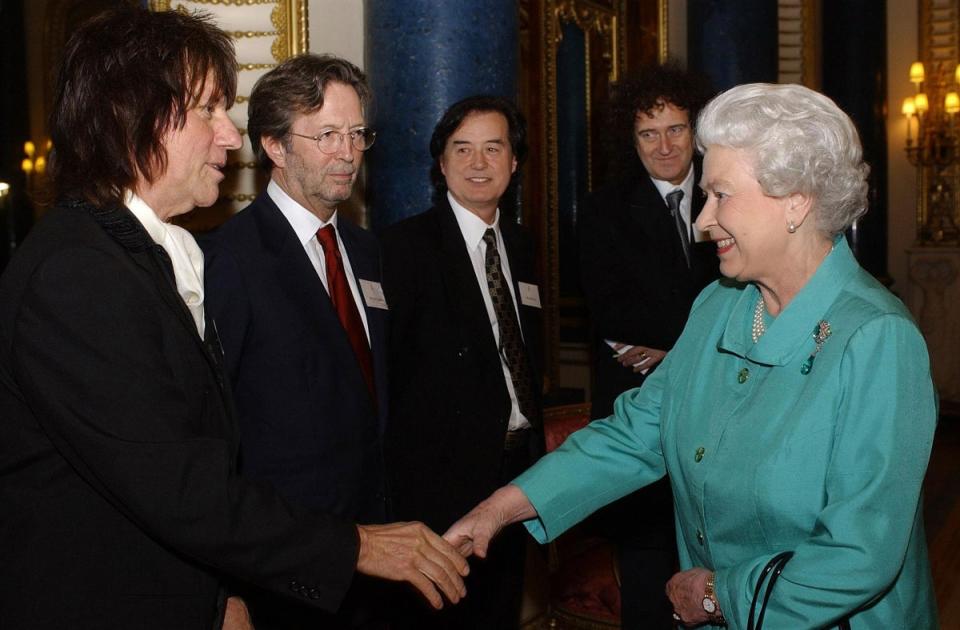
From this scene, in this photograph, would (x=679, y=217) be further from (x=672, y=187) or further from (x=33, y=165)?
(x=33, y=165)

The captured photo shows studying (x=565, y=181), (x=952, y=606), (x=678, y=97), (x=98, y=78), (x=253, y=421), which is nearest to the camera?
(x=98, y=78)

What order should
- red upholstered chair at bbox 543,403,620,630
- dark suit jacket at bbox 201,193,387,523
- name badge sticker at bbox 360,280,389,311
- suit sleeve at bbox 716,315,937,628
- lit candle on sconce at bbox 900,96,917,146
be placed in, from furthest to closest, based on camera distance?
lit candle on sconce at bbox 900,96,917,146 → red upholstered chair at bbox 543,403,620,630 → name badge sticker at bbox 360,280,389,311 → dark suit jacket at bbox 201,193,387,523 → suit sleeve at bbox 716,315,937,628

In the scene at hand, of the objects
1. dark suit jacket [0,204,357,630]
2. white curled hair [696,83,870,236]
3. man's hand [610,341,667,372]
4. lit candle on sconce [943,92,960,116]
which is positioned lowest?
man's hand [610,341,667,372]

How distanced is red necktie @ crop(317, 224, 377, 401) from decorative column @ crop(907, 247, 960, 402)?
8.96 metres

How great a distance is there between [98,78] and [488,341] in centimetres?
160

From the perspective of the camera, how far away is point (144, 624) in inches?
65.2

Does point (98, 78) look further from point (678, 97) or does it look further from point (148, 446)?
point (678, 97)

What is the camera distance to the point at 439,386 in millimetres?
3014

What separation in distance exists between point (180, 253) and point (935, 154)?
9899mm

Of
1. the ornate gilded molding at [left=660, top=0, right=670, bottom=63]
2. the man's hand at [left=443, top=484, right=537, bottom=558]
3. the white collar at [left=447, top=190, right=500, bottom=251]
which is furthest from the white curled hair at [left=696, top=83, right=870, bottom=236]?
the ornate gilded molding at [left=660, top=0, right=670, bottom=63]

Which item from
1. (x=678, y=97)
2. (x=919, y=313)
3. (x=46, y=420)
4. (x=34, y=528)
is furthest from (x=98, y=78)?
(x=919, y=313)

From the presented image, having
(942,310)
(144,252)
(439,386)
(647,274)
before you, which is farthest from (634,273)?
(942,310)

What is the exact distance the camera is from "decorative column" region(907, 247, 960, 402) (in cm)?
1023

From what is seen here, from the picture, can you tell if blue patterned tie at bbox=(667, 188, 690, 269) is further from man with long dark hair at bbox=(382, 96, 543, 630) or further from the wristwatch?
the wristwatch
